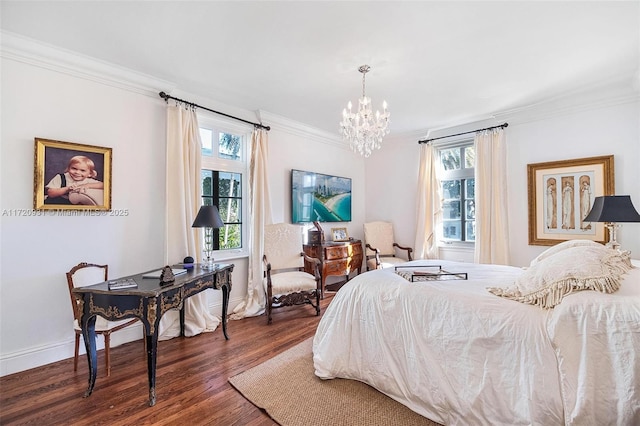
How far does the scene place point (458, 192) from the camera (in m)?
4.67

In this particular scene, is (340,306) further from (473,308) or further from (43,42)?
(43,42)

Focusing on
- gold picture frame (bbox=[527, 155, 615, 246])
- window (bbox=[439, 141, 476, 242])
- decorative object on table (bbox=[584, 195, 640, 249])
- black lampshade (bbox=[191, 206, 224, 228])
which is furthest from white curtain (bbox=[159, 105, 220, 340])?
gold picture frame (bbox=[527, 155, 615, 246])

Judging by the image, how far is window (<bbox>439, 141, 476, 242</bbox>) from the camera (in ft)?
14.9

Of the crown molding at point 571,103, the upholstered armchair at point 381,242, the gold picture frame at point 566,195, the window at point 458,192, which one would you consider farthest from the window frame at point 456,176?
the gold picture frame at point 566,195

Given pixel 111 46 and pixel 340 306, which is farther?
pixel 111 46

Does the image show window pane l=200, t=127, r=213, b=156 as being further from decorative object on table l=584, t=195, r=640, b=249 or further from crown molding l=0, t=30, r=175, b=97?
decorative object on table l=584, t=195, r=640, b=249

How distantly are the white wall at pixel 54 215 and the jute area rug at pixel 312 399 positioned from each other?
131 cm

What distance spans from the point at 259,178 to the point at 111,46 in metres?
1.98

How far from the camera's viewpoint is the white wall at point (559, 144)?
10.5ft

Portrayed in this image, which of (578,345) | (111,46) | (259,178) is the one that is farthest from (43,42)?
(578,345)

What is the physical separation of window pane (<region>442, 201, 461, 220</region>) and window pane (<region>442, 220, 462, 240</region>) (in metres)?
0.08

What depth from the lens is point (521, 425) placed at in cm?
146

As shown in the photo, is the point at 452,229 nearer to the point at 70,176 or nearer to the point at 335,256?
the point at 335,256

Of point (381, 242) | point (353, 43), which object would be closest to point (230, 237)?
point (381, 242)
